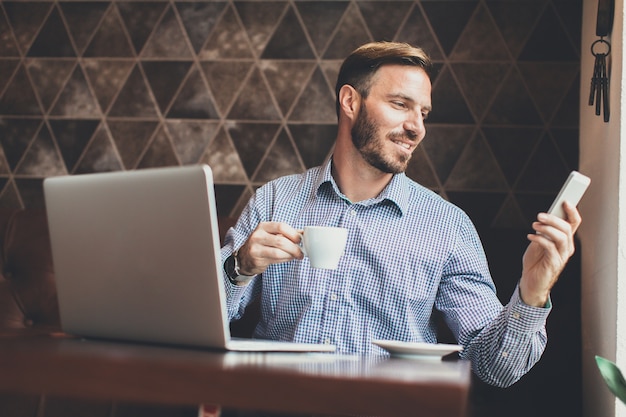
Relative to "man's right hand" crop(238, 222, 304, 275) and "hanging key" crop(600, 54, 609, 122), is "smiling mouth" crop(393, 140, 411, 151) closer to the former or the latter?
"hanging key" crop(600, 54, 609, 122)

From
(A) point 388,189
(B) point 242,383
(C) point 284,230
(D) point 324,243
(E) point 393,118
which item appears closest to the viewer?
(B) point 242,383

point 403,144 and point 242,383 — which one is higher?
point 403,144

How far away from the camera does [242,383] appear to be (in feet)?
2.66

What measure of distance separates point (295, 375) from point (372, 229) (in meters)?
1.10

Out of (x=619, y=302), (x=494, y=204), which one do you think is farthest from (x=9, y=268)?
(x=619, y=302)

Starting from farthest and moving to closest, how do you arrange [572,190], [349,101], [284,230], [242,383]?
[349,101]
[284,230]
[572,190]
[242,383]

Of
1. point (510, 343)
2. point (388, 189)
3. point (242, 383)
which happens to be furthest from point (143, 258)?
point (388, 189)

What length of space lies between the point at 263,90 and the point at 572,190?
4.92 feet

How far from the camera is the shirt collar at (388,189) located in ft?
6.25

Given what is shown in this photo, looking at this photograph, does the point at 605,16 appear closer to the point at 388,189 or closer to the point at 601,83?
the point at 601,83

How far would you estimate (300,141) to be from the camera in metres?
2.46

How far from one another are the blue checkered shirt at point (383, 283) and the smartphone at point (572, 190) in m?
0.57

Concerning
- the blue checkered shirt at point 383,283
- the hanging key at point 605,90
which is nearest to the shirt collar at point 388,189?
the blue checkered shirt at point 383,283

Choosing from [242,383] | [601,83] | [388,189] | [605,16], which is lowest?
[242,383]
